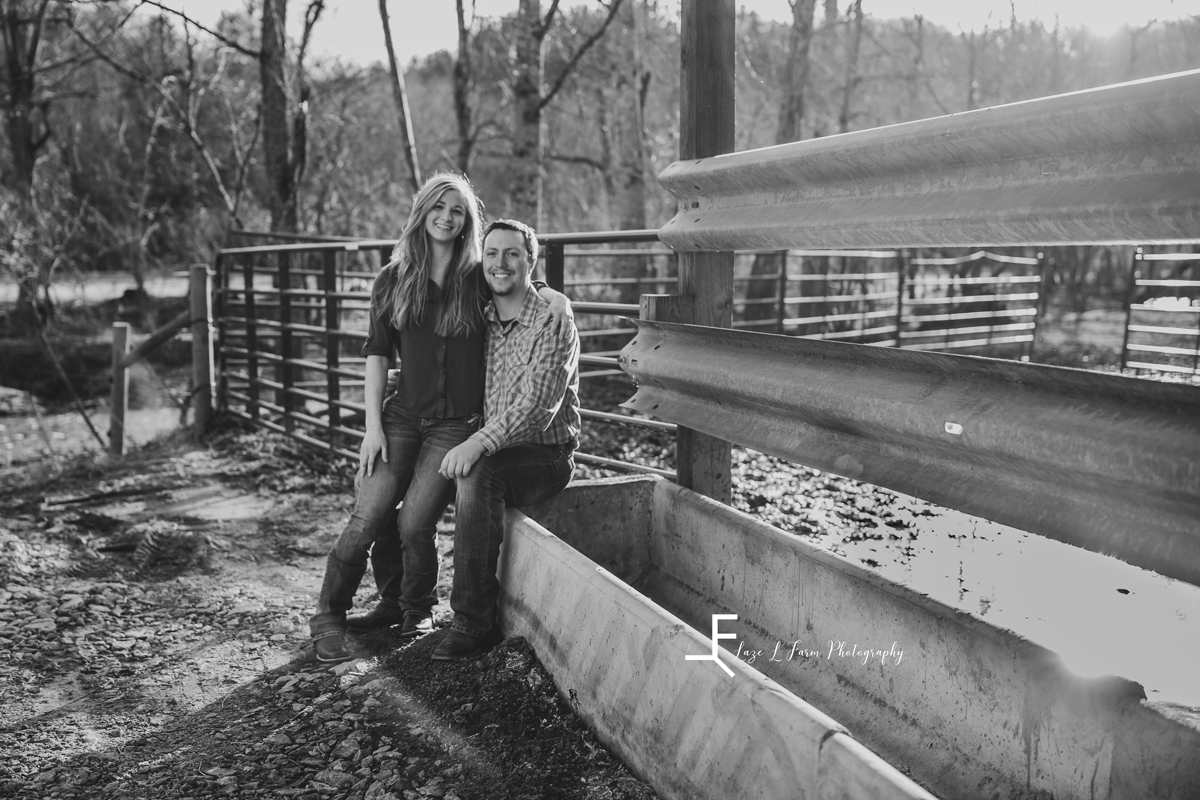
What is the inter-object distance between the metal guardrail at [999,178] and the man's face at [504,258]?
2.60 ft

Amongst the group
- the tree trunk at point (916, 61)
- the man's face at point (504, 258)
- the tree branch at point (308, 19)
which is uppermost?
the tree trunk at point (916, 61)

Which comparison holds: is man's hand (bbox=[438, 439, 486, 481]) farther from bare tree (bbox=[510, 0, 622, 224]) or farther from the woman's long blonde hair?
bare tree (bbox=[510, 0, 622, 224])

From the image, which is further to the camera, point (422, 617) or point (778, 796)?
point (422, 617)

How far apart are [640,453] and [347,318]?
395 inches

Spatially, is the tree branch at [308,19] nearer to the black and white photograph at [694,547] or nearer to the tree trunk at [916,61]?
the black and white photograph at [694,547]

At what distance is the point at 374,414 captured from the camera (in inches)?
149

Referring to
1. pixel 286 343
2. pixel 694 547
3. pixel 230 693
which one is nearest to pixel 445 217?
pixel 694 547

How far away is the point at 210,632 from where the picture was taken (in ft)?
13.3

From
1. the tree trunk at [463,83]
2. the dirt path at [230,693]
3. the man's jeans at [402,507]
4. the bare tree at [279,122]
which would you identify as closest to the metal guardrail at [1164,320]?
the man's jeans at [402,507]

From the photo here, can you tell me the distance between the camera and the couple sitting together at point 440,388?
3555mm

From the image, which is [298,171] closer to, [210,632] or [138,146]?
[210,632]

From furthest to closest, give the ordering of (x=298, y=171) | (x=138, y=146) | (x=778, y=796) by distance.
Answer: (x=138, y=146) → (x=298, y=171) → (x=778, y=796)

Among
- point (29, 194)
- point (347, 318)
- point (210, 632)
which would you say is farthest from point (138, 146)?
point (210, 632)

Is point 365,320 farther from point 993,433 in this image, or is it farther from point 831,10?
point 993,433
